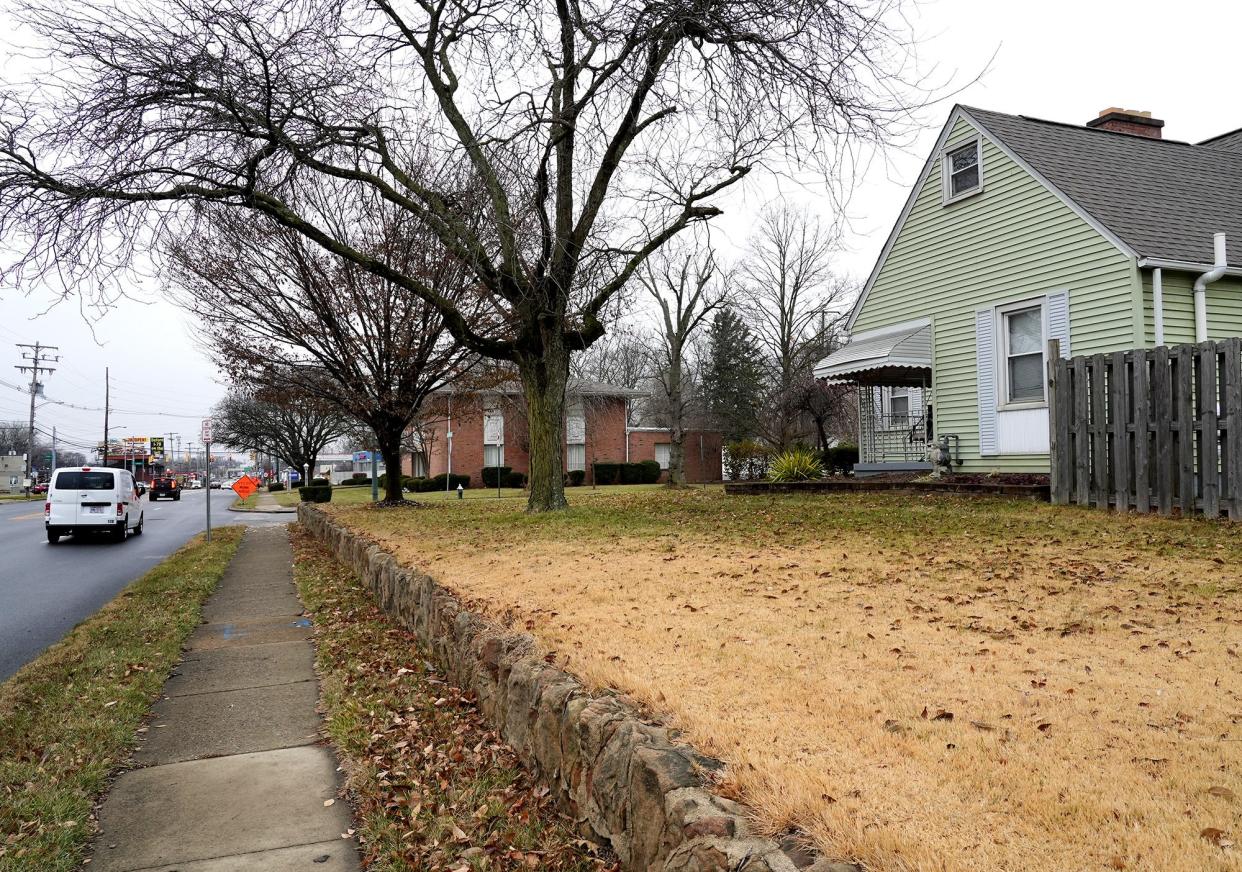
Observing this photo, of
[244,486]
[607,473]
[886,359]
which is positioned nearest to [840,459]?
[607,473]

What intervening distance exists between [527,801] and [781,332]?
133 feet

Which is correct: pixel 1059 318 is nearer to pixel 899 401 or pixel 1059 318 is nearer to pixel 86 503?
pixel 899 401

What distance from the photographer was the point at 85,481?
65.8 ft

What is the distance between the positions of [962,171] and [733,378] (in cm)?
2812

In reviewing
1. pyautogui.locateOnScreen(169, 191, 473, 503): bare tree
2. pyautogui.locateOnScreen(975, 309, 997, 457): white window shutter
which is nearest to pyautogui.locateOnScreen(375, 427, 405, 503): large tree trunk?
pyautogui.locateOnScreen(169, 191, 473, 503): bare tree

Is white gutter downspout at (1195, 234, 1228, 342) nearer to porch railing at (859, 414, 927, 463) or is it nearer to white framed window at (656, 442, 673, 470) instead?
porch railing at (859, 414, 927, 463)

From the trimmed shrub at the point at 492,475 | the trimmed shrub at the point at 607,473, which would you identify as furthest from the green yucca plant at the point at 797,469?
the trimmed shrub at the point at 492,475

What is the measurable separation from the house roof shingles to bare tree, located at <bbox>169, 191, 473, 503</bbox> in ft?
39.7

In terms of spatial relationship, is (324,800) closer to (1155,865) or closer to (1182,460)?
(1155,865)

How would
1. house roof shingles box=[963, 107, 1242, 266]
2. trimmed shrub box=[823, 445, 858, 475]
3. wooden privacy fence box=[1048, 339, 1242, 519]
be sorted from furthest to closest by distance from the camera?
trimmed shrub box=[823, 445, 858, 475] → house roof shingles box=[963, 107, 1242, 266] → wooden privacy fence box=[1048, 339, 1242, 519]

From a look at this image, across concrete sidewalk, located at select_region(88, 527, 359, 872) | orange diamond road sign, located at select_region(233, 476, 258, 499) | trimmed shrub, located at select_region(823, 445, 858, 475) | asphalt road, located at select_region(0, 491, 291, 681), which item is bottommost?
concrete sidewalk, located at select_region(88, 527, 359, 872)

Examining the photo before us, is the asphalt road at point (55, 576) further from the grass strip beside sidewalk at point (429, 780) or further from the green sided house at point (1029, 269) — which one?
the green sided house at point (1029, 269)

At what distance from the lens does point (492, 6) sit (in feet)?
37.0

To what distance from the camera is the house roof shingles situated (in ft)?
44.7
